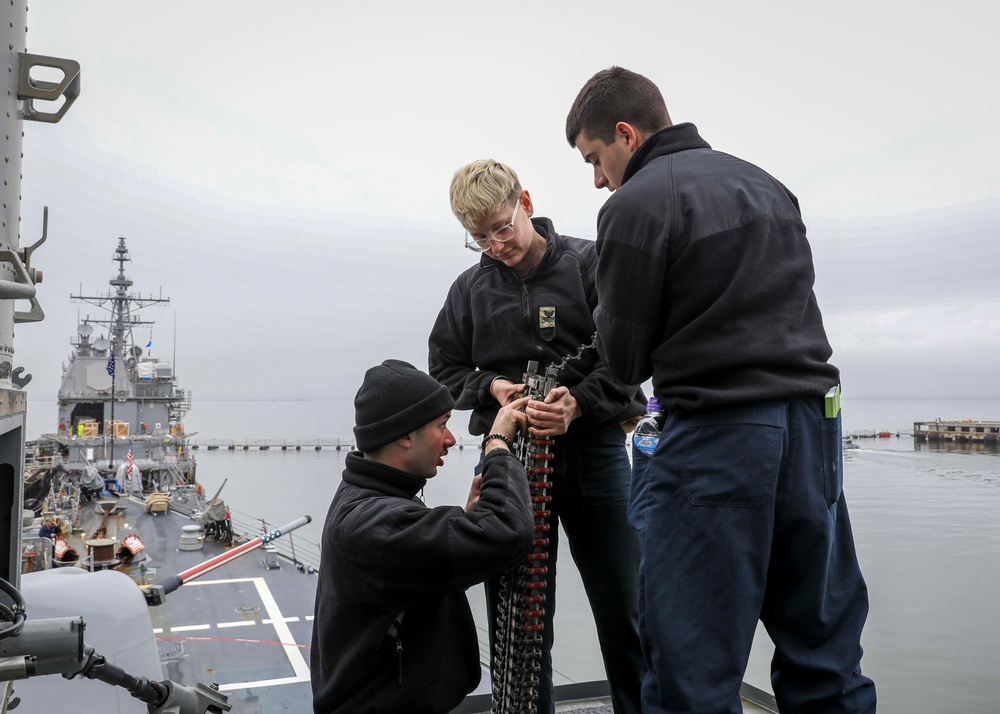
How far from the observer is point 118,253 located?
37938 millimetres

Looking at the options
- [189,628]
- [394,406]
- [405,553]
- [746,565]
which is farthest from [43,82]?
[189,628]

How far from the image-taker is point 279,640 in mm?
11930

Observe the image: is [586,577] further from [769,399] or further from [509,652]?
[769,399]

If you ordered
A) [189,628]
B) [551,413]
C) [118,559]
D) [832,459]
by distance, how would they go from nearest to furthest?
[832,459] → [551,413] → [189,628] → [118,559]

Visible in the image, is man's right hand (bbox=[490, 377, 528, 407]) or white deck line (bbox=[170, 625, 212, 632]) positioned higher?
man's right hand (bbox=[490, 377, 528, 407])

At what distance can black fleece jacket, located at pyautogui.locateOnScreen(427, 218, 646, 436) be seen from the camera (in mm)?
2609

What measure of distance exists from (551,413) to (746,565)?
818 mm

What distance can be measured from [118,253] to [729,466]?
138ft

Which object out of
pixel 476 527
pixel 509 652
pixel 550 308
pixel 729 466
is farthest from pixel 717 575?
pixel 550 308

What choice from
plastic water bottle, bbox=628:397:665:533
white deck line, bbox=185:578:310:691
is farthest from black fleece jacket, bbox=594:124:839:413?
white deck line, bbox=185:578:310:691

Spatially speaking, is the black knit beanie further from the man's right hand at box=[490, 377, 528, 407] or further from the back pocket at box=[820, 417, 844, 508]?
the back pocket at box=[820, 417, 844, 508]

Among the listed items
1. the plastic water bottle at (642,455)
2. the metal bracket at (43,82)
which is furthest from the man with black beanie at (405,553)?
the metal bracket at (43,82)

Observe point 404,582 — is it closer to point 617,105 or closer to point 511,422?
point 511,422

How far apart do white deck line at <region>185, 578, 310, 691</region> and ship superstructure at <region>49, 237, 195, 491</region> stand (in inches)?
762
